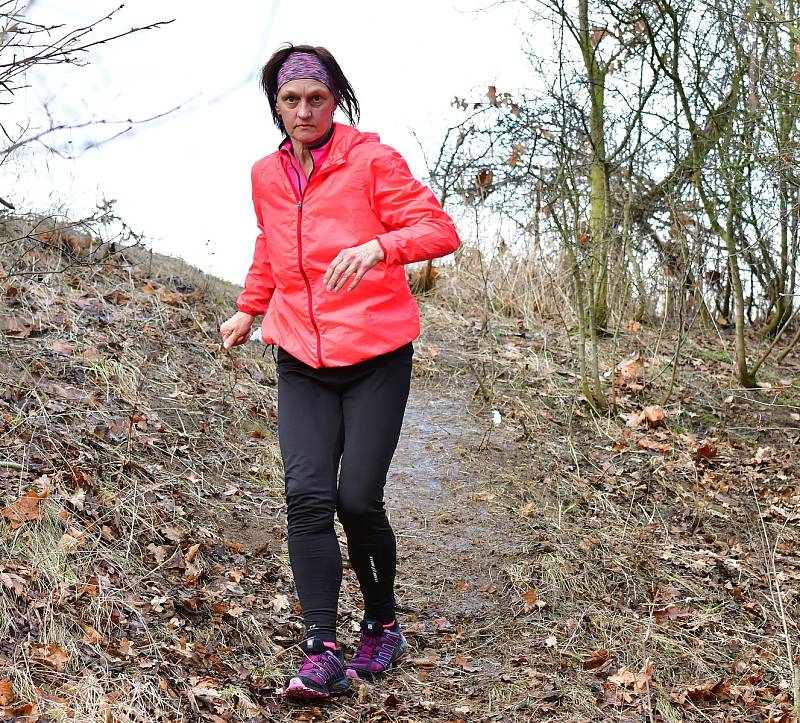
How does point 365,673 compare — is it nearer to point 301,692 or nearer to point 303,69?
point 301,692

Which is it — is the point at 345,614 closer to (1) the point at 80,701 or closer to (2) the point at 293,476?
(2) the point at 293,476

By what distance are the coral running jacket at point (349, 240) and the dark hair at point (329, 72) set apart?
203mm

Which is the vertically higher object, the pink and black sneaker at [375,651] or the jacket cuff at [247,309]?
the jacket cuff at [247,309]

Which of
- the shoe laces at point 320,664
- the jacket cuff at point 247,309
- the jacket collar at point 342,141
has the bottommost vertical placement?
the shoe laces at point 320,664

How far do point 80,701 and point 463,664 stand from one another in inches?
69.8

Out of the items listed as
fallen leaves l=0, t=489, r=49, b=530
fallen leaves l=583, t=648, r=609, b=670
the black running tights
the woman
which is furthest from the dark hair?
fallen leaves l=583, t=648, r=609, b=670

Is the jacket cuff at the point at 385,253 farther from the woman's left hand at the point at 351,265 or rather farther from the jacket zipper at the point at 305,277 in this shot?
the jacket zipper at the point at 305,277

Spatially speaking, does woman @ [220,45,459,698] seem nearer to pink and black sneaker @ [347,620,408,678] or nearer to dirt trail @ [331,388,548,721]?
pink and black sneaker @ [347,620,408,678]

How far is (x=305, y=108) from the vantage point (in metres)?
3.50

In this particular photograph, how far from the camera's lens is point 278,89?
362 centimetres

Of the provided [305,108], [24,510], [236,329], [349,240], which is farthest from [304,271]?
[24,510]

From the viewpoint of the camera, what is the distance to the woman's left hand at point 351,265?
3170 mm

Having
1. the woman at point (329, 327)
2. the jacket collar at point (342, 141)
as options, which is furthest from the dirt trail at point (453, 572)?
the jacket collar at point (342, 141)

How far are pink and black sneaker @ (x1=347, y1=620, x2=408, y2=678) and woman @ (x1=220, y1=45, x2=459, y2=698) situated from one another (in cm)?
24
